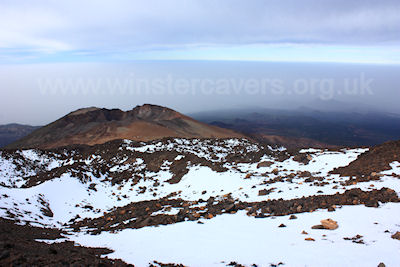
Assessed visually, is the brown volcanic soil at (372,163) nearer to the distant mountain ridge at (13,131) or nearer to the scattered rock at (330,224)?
the scattered rock at (330,224)

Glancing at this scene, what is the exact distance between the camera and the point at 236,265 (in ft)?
17.1

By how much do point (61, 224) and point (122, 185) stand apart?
18.8 feet

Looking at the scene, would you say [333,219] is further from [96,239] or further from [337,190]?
[96,239]

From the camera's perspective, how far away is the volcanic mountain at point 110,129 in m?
50.9

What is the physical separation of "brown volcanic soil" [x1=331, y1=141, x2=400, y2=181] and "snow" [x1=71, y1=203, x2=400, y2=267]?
366 cm

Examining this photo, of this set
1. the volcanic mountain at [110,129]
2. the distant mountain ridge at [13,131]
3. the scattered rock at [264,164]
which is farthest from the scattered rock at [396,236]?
the distant mountain ridge at [13,131]

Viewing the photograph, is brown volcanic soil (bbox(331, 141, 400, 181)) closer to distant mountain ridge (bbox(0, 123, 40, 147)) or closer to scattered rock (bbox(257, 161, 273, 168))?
scattered rock (bbox(257, 161, 273, 168))

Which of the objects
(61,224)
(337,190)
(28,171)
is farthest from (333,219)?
(28,171)

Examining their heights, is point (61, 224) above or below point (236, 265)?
below

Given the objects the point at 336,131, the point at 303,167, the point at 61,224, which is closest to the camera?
the point at 61,224

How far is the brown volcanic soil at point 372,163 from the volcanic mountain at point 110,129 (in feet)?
122

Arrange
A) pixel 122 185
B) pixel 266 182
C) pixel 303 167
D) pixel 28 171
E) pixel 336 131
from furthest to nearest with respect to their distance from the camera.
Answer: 1. pixel 336 131
2. pixel 28 171
3. pixel 122 185
4. pixel 303 167
5. pixel 266 182

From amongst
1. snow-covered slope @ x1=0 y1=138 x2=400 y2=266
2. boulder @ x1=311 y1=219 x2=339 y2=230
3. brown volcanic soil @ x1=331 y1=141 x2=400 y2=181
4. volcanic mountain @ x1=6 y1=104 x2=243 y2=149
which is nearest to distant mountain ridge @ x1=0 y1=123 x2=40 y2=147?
volcanic mountain @ x1=6 y1=104 x2=243 y2=149

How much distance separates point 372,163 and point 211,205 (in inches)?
307
